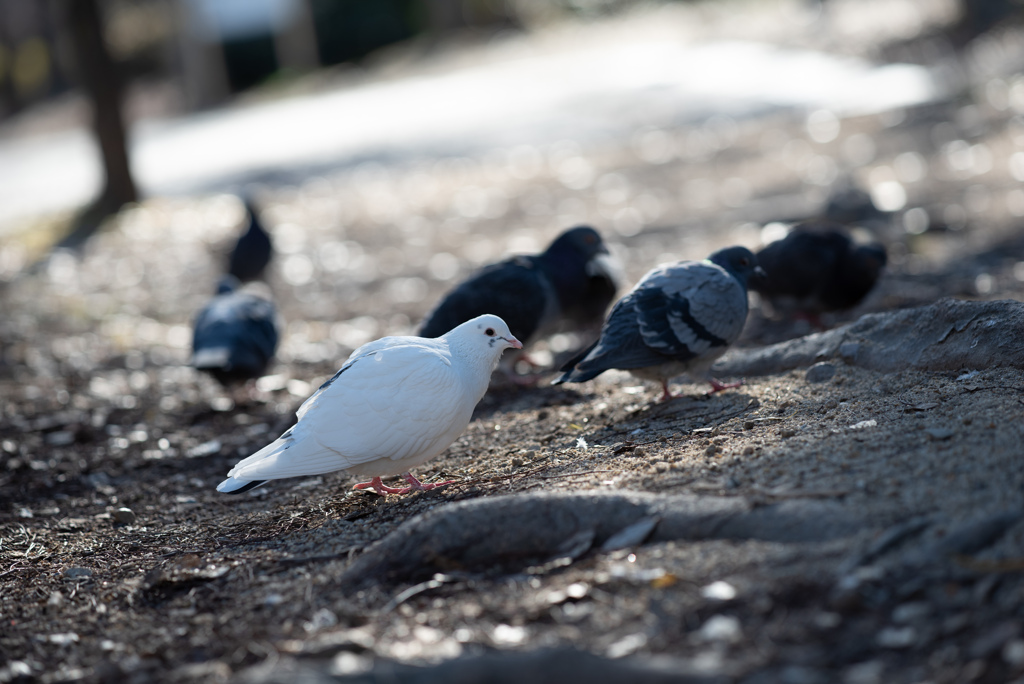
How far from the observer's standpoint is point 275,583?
3.06 meters

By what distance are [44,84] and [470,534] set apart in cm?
3323

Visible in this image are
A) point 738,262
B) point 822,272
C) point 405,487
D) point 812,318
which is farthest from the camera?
point 812,318

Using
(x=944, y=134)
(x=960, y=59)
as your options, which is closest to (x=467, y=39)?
(x=960, y=59)

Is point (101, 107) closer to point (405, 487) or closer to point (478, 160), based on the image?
point (478, 160)

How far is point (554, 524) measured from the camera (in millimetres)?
2922

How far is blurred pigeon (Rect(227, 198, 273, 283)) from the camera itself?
27.6ft

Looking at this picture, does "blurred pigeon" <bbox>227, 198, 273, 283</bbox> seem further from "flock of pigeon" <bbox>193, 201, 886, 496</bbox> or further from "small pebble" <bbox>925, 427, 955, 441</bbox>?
"small pebble" <bbox>925, 427, 955, 441</bbox>

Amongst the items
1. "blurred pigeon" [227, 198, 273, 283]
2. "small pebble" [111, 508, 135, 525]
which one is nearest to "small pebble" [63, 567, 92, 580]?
"small pebble" [111, 508, 135, 525]

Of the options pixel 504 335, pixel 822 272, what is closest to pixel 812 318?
pixel 822 272

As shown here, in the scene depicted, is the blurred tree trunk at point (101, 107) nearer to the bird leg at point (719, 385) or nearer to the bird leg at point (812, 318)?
the bird leg at point (812, 318)

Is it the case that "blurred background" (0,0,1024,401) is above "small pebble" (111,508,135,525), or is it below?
above

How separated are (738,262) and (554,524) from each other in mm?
2304

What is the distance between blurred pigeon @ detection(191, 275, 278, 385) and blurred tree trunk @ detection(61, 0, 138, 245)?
5894mm

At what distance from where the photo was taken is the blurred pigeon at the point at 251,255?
840cm
